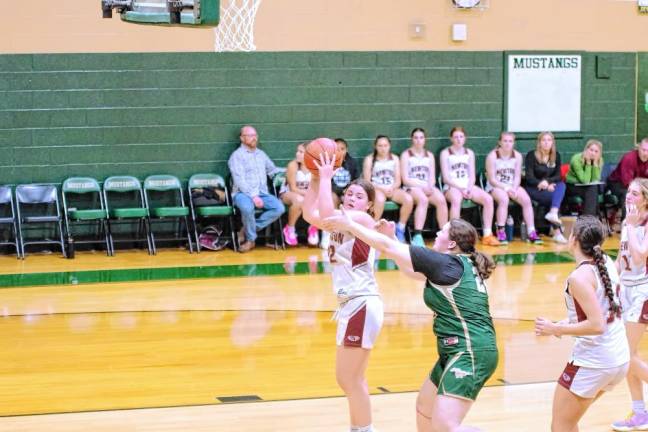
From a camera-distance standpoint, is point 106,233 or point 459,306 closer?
point 459,306

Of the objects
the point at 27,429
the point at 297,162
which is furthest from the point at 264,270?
the point at 27,429

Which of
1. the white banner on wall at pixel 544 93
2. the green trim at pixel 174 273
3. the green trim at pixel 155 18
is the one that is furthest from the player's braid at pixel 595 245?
the white banner on wall at pixel 544 93

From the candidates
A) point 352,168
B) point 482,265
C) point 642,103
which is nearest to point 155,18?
point 482,265

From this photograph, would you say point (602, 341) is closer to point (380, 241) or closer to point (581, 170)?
point (380, 241)

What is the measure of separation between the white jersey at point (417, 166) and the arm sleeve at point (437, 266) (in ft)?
27.7

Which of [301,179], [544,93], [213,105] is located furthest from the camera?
[544,93]

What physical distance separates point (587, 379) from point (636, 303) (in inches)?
49.6

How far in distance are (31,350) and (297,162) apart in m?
5.46

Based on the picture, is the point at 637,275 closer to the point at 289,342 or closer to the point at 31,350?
the point at 289,342

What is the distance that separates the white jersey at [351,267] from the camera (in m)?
5.65

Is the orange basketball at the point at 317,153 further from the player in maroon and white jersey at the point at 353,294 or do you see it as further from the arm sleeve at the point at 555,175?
the arm sleeve at the point at 555,175

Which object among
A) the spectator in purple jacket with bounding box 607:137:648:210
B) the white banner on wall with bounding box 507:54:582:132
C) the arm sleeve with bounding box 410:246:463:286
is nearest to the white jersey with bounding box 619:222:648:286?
the arm sleeve with bounding box 410:246:463:286

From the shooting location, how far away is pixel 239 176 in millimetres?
12719

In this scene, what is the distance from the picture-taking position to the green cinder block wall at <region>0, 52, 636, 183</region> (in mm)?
12680
